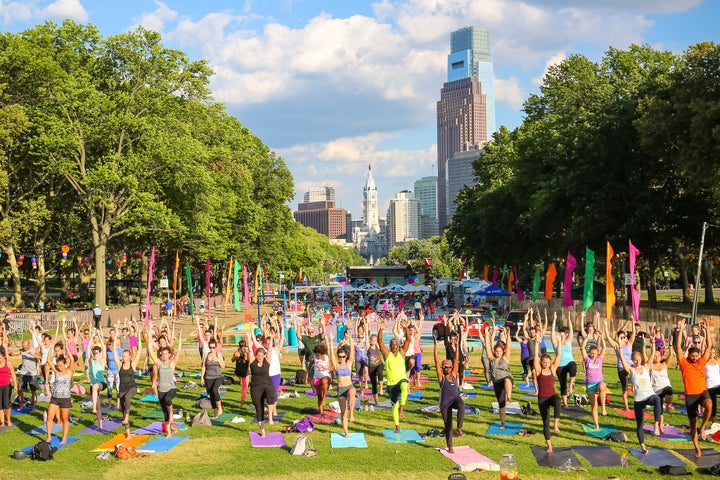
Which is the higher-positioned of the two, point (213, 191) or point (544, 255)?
point (213, 191)

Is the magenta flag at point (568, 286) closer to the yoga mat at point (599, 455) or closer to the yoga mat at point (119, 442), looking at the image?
the yoga mat at point (599, 455)

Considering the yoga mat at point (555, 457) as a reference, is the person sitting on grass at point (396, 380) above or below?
above

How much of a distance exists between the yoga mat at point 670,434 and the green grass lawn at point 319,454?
24 centimetres

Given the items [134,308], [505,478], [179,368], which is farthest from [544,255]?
[505,478]

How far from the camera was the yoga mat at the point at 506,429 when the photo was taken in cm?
1538

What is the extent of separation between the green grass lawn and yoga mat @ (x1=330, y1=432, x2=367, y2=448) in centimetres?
13

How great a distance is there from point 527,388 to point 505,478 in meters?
13.7

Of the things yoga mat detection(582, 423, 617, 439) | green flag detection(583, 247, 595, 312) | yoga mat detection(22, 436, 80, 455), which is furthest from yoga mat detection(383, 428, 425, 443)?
green flag detection(583, 247, 595, 312)

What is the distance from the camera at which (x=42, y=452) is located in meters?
13.7

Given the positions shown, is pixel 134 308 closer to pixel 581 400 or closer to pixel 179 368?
pixel 179 368

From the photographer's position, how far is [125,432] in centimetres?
1584

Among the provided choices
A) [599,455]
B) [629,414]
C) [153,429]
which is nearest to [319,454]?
[153,429]

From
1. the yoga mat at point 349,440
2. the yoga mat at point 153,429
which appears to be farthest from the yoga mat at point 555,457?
the yoga mat at point 153,429

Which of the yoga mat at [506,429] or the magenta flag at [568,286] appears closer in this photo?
the yoga mat at [506,429]
